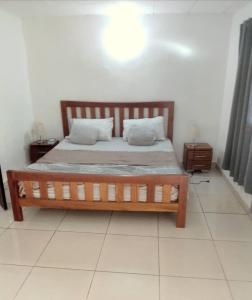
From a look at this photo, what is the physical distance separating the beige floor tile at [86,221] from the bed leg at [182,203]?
0.73 m

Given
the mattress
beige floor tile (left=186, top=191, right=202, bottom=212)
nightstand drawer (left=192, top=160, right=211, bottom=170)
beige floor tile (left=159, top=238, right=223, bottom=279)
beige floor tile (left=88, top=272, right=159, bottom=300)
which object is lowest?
beige floor tile (left=88, top=272, right=159, bottom=300)

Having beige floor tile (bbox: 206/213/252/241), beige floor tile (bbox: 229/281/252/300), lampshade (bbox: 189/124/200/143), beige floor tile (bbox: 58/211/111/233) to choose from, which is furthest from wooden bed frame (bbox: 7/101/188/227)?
lampshade (bbox: 189/124/200/143)

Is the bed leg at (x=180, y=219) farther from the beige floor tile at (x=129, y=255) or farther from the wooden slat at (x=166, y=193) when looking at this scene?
the beige floor tile at (x=129, y=255)

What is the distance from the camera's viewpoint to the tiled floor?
174 centimetres

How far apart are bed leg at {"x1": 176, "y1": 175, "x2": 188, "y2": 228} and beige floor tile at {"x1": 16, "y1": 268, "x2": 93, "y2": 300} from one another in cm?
97

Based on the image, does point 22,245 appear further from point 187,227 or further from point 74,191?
point 187,227

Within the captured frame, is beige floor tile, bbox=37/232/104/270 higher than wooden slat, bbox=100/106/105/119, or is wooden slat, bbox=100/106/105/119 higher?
wooden slat, bbox=100/106/105/119

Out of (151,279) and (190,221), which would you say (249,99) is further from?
(151,279)

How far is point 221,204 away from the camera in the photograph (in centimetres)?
285

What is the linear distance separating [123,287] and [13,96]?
292 centimetres

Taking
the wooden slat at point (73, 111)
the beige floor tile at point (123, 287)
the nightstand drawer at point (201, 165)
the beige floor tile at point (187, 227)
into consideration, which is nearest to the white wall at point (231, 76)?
the nightstand drawer at point (201, 165)

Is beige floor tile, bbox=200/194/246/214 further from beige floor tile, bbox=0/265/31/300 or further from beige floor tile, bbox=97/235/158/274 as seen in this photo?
beige floor tile, bbox=0/265/31/300

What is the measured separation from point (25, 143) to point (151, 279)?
2.88 metres

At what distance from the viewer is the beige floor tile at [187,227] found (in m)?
2.31
